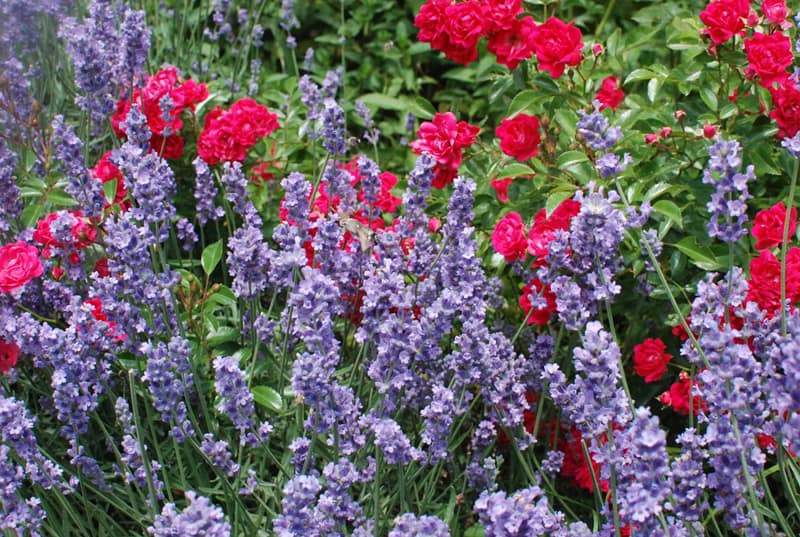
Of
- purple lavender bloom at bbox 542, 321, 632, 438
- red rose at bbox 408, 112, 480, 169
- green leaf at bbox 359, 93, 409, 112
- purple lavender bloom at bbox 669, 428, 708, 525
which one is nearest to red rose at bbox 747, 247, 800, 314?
purple lavender bloom at bbox 669, 428, 708, 525

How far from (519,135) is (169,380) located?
1121 millimetres

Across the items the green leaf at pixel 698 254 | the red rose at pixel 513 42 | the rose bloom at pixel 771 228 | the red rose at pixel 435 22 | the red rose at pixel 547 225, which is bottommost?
the green leaf at pixel 698 254

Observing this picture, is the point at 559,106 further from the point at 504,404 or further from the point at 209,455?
the point at 209,455

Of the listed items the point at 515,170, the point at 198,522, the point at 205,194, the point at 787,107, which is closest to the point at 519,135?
the point at 515,170

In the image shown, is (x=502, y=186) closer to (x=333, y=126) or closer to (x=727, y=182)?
(x=333, y=126)

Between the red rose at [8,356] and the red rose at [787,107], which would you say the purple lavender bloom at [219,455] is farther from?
the red rose at [787,107]

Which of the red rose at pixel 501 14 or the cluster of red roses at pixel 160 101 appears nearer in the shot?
the red rose at pixel 501 14

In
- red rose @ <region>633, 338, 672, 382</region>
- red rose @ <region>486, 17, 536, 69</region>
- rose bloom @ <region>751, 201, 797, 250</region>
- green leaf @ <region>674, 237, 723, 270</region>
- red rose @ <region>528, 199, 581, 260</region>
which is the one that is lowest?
red rose @ <region>633, 338, 672, 382</region>

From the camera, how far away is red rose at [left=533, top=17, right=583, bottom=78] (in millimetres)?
2547

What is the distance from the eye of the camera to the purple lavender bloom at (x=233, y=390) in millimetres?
1842

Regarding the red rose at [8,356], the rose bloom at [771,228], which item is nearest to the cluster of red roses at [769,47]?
the rose bloom at [771,228]

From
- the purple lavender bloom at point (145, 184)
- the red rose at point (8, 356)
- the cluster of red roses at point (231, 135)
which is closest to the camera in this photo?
the purple lavender bloom at point (145, 184)

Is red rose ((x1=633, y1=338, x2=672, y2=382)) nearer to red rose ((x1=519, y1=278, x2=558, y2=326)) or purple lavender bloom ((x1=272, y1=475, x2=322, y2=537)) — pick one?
red rose ((x1=519, y1=278, x2=558, y2=326))

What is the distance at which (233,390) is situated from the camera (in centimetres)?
188
